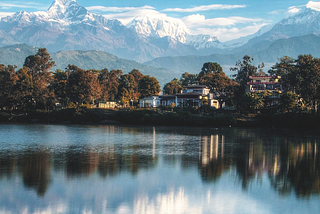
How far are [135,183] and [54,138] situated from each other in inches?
1125

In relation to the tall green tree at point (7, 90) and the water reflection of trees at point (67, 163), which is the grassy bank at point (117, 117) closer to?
the tall green tree at point (7, 90)

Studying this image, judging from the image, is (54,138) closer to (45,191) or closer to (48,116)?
(45,191)

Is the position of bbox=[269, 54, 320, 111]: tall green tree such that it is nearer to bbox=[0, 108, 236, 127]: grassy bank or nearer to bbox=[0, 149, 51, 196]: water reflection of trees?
bbox=[0, 108, 236, 127]: grassy bank

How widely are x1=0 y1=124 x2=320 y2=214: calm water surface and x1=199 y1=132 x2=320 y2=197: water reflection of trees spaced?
73 mm

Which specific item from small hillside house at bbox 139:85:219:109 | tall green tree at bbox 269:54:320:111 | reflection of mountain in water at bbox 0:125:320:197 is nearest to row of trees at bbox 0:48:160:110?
small hillside house at bbox 139:85:219:109

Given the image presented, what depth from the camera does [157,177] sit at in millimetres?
30484

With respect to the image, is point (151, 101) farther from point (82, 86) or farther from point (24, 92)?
point (24, 92)

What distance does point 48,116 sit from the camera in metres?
87.7

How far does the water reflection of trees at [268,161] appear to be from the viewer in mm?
29531

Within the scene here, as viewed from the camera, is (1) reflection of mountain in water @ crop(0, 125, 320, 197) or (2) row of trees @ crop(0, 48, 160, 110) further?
(2) row of trees @ crop(0, 48, 160, 110)

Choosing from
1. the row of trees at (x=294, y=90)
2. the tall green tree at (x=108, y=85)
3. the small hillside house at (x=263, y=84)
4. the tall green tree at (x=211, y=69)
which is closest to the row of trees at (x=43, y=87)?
the tall green tree at (x=108, y=85)

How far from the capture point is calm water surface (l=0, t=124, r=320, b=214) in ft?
77.2

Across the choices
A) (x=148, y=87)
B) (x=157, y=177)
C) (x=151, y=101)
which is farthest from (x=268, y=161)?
(x=148, y=87)

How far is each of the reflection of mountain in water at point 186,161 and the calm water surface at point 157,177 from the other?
0.07 m
